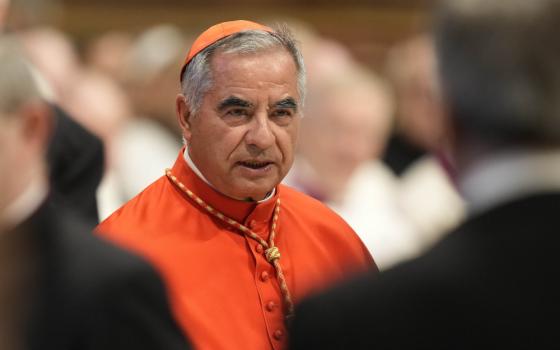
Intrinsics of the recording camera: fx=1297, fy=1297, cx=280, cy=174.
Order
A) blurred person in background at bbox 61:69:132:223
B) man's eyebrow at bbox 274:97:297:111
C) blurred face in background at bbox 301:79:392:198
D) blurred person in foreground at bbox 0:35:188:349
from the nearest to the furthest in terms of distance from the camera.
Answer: blurred person in foreground at bbox 0:35:188:349
man's eyebrow at bbox 274:97:297:111
blurred face in background at bbox 301:79:392:198
blurred person in background at bbox 61:69:132:223

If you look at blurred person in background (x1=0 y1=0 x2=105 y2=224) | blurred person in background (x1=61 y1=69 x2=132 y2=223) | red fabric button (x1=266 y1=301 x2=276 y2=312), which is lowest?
blurred person in background (x1=61 y1=69 x2=132 y2=223)

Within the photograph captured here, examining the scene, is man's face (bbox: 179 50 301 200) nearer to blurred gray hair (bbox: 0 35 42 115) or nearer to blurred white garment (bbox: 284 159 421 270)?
blurred gray hair (bbox: 0 35 42 115)

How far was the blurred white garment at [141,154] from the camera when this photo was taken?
710 cm

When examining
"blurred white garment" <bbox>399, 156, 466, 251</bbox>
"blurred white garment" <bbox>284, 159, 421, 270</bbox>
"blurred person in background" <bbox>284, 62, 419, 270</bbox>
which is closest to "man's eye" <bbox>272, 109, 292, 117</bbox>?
"blurred white garment" <bbox>284, 159, 421, 270</bbox>

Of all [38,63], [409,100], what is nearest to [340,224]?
[38,63]

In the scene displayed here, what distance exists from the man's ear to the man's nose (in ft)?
0.67

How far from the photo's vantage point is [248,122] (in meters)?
3.71

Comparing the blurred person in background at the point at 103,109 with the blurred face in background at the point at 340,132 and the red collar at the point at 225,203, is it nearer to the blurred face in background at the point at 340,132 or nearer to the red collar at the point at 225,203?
the blurred face in background at the point at 340,132

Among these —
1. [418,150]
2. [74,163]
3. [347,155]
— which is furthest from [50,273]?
[418,150]

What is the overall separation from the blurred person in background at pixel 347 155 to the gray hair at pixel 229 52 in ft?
8.88

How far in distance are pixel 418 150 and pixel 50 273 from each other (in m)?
6.89

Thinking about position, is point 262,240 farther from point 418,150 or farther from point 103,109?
point 418,150

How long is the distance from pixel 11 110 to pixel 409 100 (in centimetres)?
642

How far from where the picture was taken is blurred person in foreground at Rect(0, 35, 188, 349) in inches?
94.3
